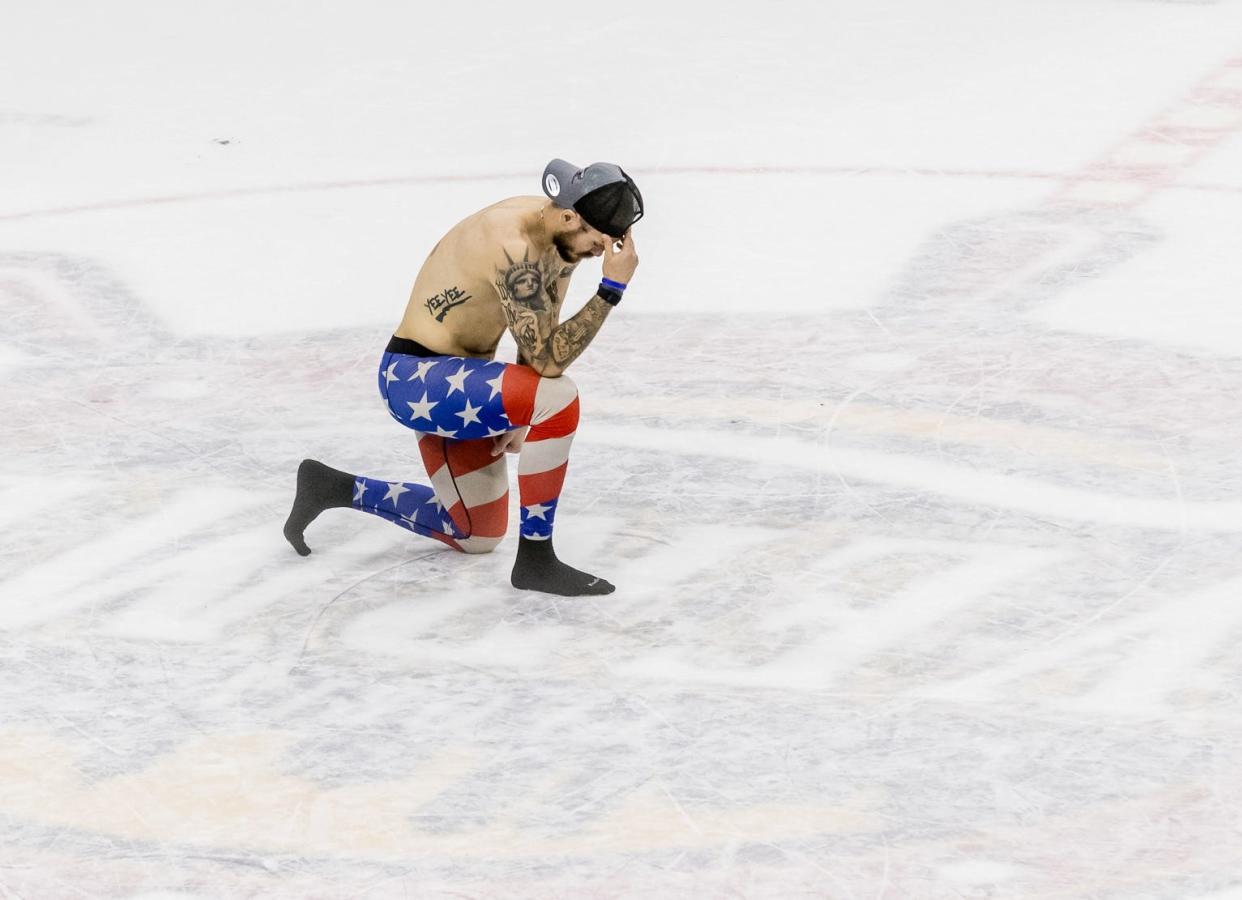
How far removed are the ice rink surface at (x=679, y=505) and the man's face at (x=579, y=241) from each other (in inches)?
33.6

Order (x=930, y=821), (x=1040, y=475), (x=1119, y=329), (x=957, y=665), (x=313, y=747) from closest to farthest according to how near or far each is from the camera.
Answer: (x=930, y=821) → (x=313, y=747) → (x=957, y=665) → (x=1040, y=475) → (x=1119, y=329)

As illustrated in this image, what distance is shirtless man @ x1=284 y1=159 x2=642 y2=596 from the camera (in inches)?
181

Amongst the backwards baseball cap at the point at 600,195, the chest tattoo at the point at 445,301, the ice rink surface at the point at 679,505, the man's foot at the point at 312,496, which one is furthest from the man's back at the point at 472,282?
the ice rink surface at the point at 679,505

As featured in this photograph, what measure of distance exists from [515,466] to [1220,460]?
2.09 meters

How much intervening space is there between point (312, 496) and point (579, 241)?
1058 millimetres

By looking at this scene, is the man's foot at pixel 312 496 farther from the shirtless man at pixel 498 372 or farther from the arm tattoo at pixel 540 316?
the arm tattoo at pixel 540 316

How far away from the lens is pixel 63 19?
38.4 feet

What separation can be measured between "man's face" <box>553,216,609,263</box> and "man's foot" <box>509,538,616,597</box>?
730 mm

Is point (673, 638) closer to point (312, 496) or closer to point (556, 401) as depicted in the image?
point (556, 401)

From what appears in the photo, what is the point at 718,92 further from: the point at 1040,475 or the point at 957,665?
the point at 957,665

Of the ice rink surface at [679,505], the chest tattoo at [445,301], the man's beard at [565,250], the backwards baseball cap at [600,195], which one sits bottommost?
the ice rink surface at [679,505]

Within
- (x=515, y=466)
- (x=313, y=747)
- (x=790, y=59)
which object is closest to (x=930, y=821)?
(x=313, y=747)

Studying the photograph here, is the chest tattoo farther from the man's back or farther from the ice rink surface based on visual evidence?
the ice rink surface

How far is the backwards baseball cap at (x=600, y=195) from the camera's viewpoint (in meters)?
4.54
